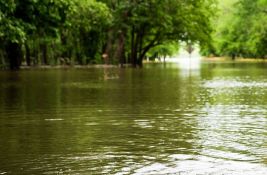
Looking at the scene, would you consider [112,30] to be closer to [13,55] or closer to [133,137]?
[13,55]

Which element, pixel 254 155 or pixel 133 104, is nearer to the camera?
pixel 254 155

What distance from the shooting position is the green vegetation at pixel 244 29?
104m

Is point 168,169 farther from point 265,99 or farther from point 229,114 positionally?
point 265,99

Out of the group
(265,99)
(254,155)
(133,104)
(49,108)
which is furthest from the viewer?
(265,99)

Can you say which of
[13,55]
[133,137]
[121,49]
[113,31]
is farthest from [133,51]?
[133,137]

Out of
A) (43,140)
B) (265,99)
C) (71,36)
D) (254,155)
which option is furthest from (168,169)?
(71,36)

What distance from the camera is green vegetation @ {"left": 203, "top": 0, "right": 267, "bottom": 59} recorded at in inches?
4077

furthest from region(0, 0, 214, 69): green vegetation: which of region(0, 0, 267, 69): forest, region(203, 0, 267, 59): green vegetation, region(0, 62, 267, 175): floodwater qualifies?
region(0, 62, 267, 175): floodwater

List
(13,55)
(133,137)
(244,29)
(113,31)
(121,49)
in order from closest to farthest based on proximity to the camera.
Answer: (133,137) → (13,55) → (113,31) → (121,49) → (244,29)

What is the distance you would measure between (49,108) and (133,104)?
8.74 feet

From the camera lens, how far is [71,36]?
66375 mm

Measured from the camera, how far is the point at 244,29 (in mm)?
120688

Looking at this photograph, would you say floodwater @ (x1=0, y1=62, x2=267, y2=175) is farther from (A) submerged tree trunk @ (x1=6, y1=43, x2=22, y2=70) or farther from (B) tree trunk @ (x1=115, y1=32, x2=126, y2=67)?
(B) tree trunk @ (x1=115, y1=32, x2=126, y2=67)

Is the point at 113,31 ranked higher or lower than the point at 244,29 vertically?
lower
